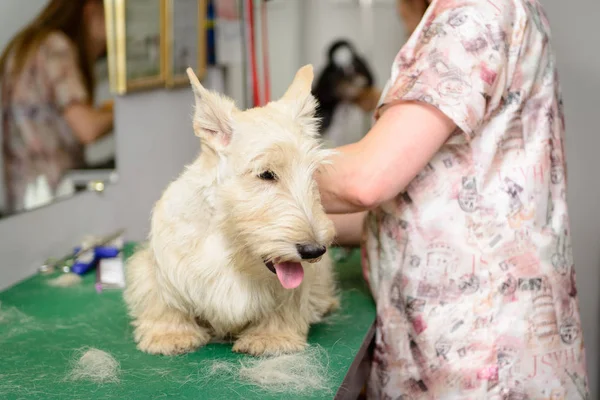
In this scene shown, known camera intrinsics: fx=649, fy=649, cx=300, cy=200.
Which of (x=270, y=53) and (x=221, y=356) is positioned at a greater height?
(x=270, y=53)

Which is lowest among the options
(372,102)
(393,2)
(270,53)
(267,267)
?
(267,267)

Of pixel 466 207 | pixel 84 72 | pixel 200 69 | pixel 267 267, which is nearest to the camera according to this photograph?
pixel 267 267

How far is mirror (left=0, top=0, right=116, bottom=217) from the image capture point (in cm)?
141

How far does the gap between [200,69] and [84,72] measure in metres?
0.67

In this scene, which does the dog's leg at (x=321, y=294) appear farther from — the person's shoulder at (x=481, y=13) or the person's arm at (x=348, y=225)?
the person's shoulder at (x=481, y=13)

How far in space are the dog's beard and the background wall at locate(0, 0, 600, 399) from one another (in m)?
0.77

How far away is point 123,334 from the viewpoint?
120 cm

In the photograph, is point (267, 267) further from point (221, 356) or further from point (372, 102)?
point (372, 102)

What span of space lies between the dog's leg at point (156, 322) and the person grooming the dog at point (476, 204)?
1.07ft

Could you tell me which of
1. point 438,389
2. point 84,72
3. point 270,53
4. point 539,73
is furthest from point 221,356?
point 270,53

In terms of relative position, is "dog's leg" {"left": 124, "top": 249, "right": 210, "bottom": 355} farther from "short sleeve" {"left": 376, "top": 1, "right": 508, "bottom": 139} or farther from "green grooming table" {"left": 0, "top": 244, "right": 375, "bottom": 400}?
"short sleeve" {"left": 376, "top": 1, "right": 508, "bottom": 139}

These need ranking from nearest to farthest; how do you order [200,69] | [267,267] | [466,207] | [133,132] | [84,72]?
[267,267]
[466,207]
[84,72]
[133,132]
[200,69]

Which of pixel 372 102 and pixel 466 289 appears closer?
pixel 466 289

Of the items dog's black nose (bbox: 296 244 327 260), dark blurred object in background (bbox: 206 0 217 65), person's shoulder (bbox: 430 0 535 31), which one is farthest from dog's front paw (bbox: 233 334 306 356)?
dark blurred object in background (bbox: 206 0 217 65)
